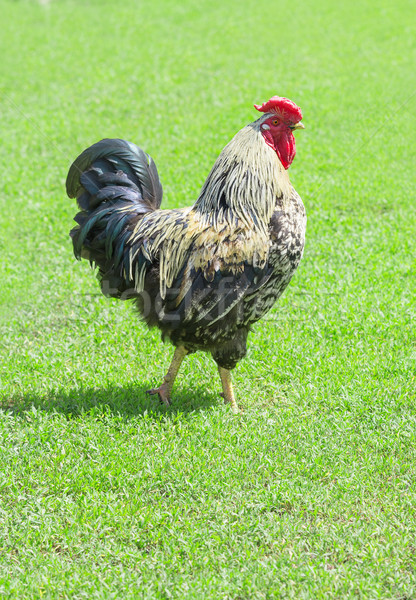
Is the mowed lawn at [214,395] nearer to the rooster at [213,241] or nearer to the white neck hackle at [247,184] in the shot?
the rooster at [213,241]

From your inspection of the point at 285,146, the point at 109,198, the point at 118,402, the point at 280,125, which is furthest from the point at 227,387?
the point at 280,125

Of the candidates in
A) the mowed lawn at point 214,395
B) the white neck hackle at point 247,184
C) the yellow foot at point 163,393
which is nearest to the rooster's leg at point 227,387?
the mowed lawn at point 214,395

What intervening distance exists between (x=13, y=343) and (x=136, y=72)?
28.7 ft

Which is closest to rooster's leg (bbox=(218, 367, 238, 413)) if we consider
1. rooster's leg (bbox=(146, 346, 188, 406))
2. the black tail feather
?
rooster's leg (bbox=(146, 346, 188, 406))

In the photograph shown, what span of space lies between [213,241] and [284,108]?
1.14 metres

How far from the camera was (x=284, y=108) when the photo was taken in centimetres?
494

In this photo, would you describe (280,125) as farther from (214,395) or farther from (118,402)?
(118,402)

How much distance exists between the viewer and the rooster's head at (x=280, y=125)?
4.95 metres

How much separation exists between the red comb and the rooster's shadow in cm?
230

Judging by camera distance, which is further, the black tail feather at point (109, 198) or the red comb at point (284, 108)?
the black tail feather at point (109, 198)

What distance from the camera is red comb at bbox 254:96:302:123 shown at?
491cm

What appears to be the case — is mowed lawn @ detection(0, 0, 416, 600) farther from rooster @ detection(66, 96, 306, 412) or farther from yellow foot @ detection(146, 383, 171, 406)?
rooster @ detection(66, 96, 306, 412)

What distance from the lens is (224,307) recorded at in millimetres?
4750

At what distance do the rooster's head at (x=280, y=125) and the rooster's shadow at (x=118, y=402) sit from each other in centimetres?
203
